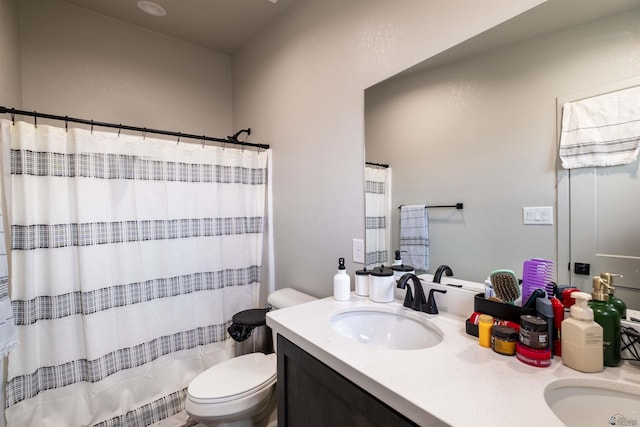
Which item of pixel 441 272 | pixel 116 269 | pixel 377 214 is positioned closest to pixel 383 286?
pixel 441 272

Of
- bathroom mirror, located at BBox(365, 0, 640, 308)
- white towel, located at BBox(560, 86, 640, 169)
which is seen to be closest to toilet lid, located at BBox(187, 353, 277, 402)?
bathroom mirror, located at BBox(365, 0, 640, 308)

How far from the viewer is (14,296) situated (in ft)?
4.45

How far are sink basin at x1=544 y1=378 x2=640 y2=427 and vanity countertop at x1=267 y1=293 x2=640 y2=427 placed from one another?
0.02m

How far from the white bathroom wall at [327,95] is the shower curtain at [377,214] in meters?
0.05

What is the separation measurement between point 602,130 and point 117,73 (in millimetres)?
2834

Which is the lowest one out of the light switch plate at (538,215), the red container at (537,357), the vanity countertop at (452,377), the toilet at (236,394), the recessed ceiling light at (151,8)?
the toilet at (236,394)

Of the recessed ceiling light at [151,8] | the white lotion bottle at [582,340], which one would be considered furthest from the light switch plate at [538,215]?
the recessed ceiling light at [151,8]

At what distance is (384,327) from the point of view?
115 centimetres

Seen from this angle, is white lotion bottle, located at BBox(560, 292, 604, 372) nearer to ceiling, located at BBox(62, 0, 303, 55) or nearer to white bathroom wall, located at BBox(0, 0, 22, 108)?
ceiling, located at BBox(62, 0, 303, 55)

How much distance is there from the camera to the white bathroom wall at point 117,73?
1880 mm

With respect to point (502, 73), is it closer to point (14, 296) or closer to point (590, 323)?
point (590, 323)

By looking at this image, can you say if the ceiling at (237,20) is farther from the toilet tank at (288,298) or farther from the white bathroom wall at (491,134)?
the toilet tank at (288,298)

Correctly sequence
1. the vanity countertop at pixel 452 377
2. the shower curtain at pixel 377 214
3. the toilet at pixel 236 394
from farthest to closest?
the shower curtain at pixel 377 214 → the toilet at pixel 236 394 → the vanity countertop at pixel 452 377

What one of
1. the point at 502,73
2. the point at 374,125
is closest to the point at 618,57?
the point at 502,73
